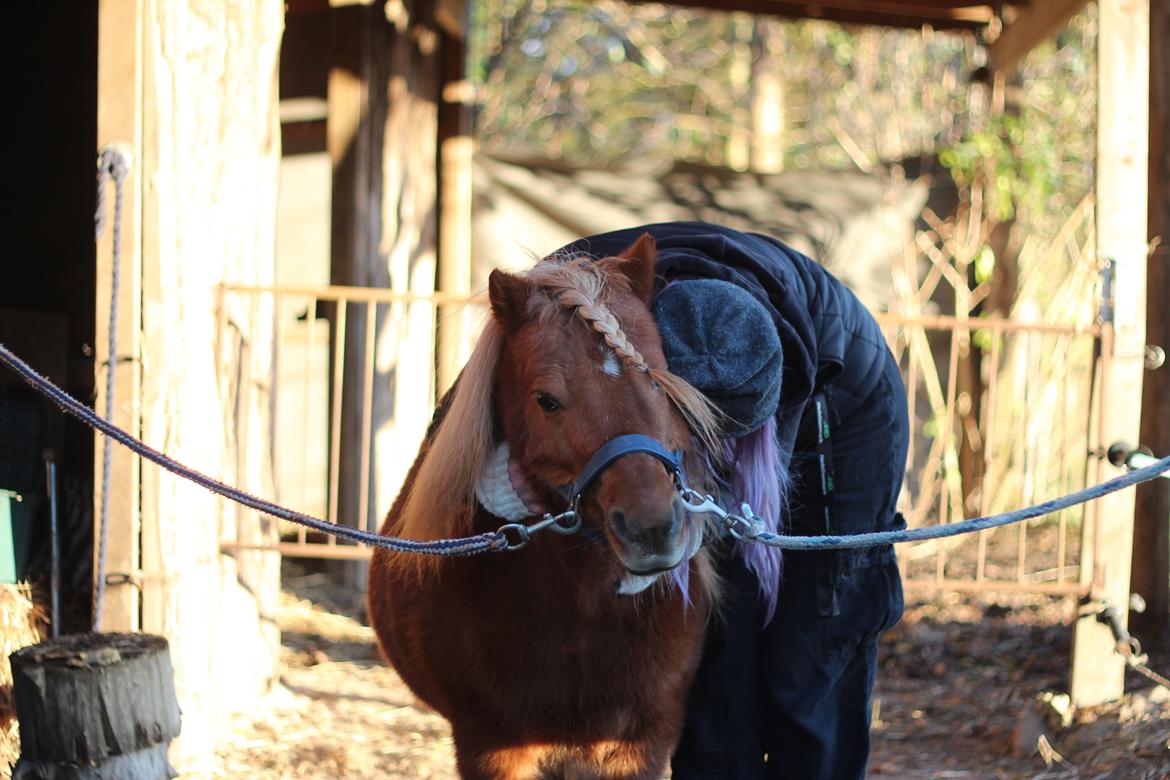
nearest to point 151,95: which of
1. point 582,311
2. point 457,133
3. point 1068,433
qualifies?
point 582,311

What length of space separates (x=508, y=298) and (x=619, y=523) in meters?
0.58

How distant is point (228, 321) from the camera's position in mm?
3996

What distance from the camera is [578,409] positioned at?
6.70ft

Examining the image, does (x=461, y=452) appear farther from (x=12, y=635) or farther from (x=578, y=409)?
(x=12, y=635)

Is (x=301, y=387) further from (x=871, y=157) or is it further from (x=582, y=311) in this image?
(x=871, y=157)

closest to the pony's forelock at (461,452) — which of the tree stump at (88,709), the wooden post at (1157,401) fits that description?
the tree stump at (88,709)

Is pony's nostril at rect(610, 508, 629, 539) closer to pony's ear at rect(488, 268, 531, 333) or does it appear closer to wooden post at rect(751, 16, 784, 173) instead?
pony's ear at rect(488, 268, 531, 333)

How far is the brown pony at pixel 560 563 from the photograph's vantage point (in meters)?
2.05

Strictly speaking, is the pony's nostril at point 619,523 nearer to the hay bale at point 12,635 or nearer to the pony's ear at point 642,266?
the pony's ear at point 642,266

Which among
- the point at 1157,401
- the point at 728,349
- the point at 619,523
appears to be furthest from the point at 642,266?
the point at 1157,401

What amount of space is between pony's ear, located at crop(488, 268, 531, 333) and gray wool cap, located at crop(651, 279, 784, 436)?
11.9 inches

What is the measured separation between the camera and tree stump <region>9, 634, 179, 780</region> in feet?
7.56

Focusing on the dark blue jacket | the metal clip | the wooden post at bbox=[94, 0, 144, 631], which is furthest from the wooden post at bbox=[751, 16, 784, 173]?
the metal clip

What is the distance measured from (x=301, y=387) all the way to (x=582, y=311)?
233 inches
